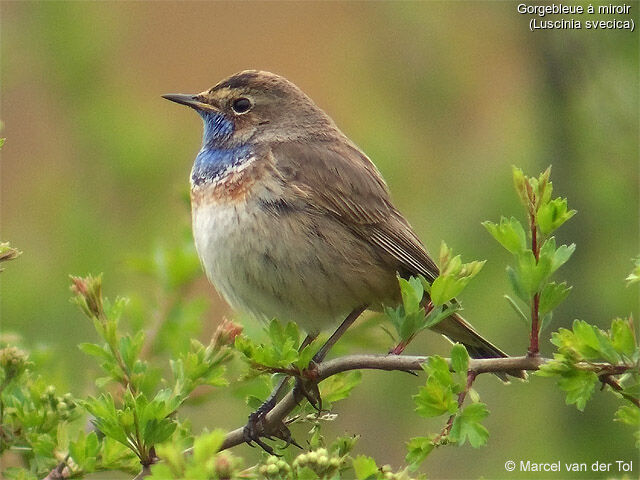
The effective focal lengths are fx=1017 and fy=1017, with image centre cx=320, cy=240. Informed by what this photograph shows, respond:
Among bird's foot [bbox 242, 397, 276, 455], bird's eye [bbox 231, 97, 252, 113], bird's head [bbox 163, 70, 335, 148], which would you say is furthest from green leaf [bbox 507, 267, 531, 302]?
bird's eye [bbox 231, 97, 252, 113]

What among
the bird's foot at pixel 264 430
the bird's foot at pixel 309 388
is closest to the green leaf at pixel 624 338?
the bird's foot at pixel 309 388

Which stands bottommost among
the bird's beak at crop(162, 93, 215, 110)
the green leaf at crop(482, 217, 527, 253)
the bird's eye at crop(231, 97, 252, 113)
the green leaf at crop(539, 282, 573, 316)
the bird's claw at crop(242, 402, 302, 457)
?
the bird's claw at crop(242, 402, 302, 457)

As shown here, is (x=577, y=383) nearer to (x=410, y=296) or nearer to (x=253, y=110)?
(x=410, y=296)

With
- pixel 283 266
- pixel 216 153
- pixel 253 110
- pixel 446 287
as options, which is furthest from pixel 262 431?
pixel 253 110

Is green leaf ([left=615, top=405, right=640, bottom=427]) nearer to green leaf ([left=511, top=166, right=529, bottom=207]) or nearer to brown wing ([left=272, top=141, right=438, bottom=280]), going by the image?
green leaf ([left=511, top=166, right=529, bottom=207])

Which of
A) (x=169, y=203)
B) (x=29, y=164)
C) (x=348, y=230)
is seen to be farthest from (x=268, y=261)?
(x=29, y=164)

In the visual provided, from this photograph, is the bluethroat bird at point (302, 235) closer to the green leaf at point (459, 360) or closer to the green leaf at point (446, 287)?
the green leaf at point (446, 287)
